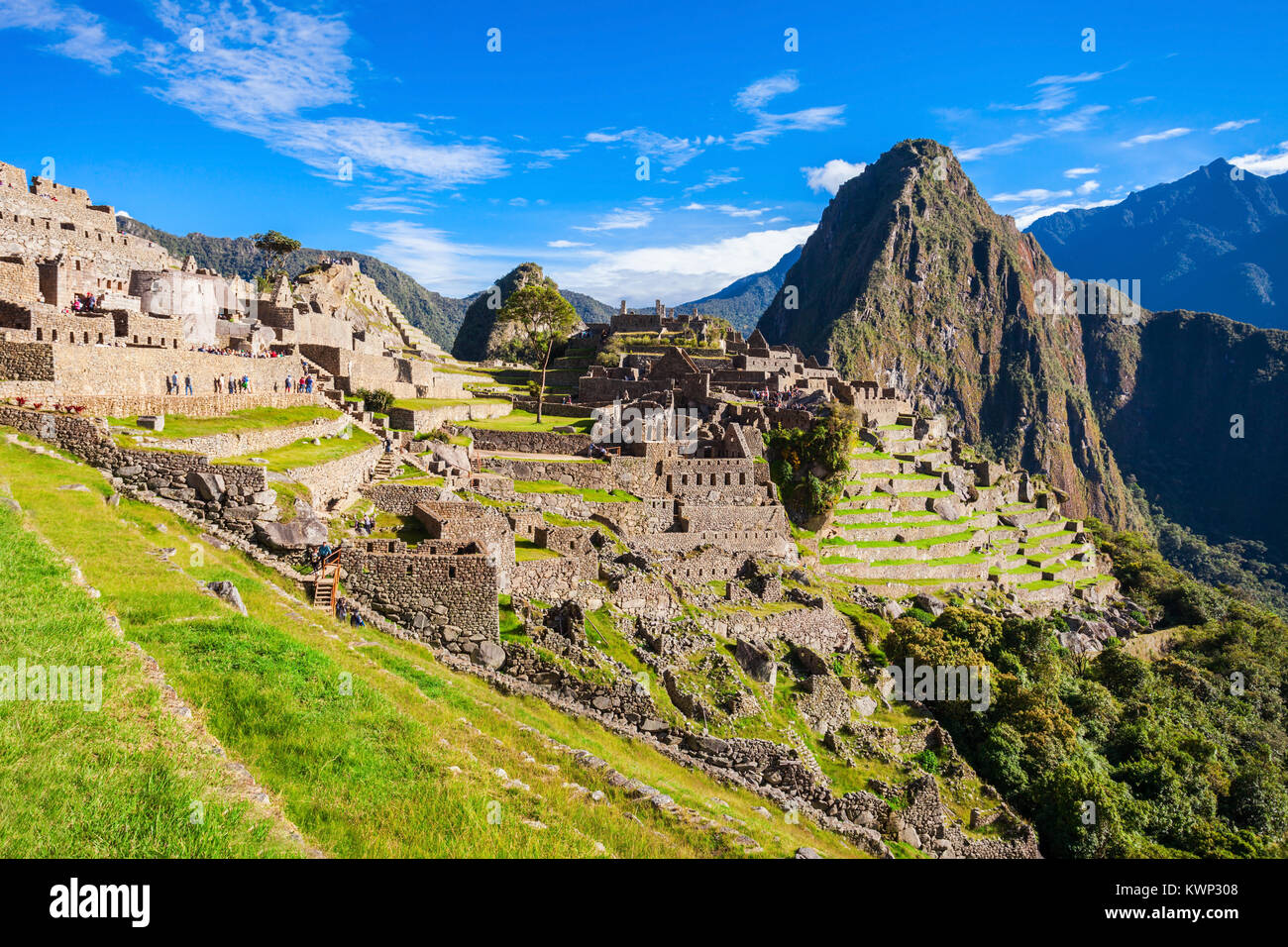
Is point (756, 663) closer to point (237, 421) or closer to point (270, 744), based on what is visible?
point (270, 744)

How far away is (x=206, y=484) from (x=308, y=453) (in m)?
5.94

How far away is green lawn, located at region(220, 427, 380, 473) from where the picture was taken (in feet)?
67.0

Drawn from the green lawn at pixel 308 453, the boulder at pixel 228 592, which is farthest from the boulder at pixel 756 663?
the boulder at pixel 228 592

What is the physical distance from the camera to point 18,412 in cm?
1733

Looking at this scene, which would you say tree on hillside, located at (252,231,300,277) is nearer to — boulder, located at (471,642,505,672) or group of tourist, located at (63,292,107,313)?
group of tourist, located at (63,292,107,313)

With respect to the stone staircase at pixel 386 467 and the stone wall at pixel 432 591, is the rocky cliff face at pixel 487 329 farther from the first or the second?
the stone wall at pixel 432 591

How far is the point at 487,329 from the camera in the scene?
357 ft

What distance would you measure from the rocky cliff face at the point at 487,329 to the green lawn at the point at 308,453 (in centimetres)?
7085

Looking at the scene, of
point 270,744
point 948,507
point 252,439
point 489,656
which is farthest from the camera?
point 948,507

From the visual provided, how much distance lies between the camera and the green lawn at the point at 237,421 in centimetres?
1970

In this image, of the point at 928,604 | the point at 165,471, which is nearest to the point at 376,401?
the point at 165,471

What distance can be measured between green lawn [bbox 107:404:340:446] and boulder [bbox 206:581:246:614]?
8.25 meters
